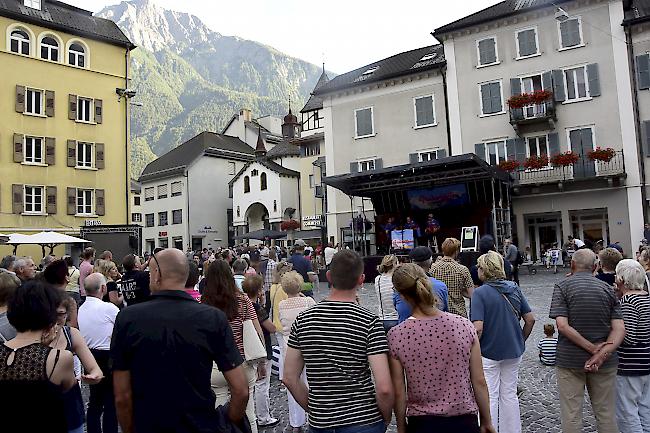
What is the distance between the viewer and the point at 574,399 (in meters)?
4.80

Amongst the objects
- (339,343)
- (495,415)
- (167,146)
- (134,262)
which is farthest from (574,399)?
(167,146)

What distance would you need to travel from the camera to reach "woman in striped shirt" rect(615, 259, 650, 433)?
4.91 metres

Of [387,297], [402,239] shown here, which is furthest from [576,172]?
[387,297]

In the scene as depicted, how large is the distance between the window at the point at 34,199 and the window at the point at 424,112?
22.3m

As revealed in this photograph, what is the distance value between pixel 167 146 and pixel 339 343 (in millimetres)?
137108

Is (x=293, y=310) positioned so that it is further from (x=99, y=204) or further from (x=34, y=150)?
(x=34, y=150)

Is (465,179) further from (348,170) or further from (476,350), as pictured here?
(476,350)

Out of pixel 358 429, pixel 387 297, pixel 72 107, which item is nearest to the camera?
pixel 358 429

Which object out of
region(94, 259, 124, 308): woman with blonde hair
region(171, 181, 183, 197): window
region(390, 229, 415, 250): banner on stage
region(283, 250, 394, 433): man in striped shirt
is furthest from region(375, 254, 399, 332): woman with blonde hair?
region(171, 181, 183, 197): window

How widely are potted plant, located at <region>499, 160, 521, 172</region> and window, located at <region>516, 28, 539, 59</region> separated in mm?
6361

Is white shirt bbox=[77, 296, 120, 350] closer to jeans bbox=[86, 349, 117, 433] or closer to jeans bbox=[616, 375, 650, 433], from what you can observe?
Result: jeans bbox=[86, 349, 117, 433]

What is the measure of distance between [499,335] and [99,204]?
31.4 m

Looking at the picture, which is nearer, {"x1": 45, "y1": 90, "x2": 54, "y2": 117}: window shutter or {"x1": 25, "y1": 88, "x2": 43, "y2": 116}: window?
{"x1": 25, "y1": 88, "x2": 43, "y2": 116}: window

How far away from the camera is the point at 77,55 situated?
32.3 meters
